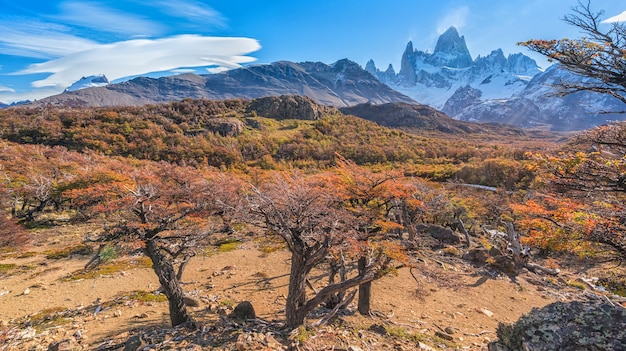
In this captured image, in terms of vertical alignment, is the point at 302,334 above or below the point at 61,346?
above

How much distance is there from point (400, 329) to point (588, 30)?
8.94 meters

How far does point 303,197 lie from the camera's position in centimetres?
837

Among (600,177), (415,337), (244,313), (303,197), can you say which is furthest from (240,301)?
(600,177)

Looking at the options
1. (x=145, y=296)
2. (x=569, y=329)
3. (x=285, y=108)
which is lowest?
(x=145, y=296)

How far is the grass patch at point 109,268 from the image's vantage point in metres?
14.5

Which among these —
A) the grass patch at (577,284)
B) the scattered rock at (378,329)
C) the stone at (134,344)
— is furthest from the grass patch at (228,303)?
the grass patch at (577,284)

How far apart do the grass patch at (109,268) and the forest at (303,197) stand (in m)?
0.50

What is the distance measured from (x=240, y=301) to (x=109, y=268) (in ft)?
30.0

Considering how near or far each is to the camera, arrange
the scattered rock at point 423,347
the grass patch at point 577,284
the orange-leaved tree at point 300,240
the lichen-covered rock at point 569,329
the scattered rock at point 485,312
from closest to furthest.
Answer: the lichen-covered rock at point 569,329 → the orange-leaved tree at point 300,240 → the scattered rock at point 423,347 → the scattered rock at point 485,312 → the grass patch at point 577,284

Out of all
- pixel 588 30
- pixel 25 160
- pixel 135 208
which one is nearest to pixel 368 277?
pixel 588 30

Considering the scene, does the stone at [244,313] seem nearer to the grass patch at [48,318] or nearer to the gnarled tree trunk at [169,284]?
the gnarled tree trunk at [169,284]

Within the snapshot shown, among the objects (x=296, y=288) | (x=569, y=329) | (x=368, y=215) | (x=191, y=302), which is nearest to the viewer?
(x=569, y=329)

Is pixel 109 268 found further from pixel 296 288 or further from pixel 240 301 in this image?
pixel 296 288

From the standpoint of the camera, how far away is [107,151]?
4872 cm
